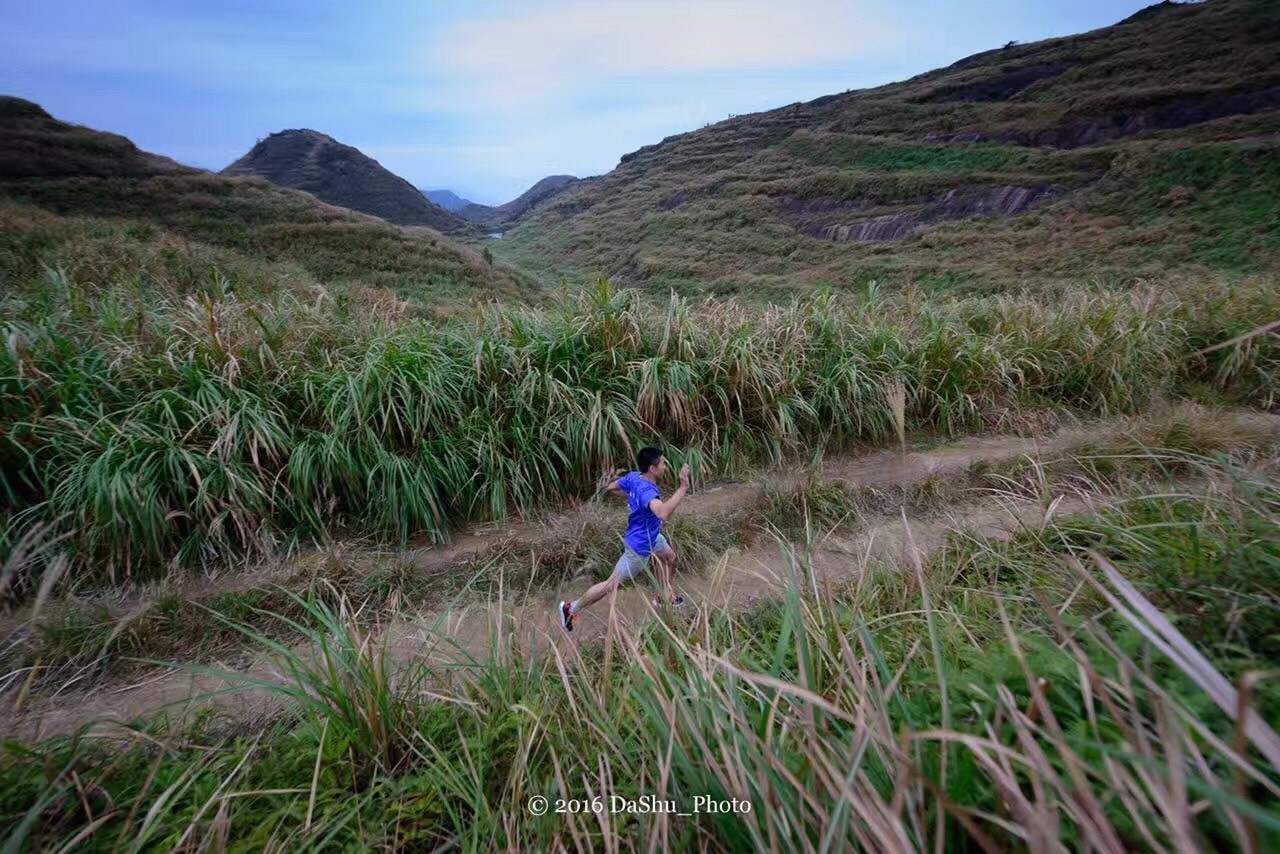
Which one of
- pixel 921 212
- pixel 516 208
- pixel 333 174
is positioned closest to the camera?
pixel 921 212

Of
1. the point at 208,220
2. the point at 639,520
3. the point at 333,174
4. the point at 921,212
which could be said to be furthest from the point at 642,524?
the point at 333,174

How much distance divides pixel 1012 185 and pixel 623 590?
30.4 m

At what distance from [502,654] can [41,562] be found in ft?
9.70

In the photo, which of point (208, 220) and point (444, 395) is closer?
point (444, 395)

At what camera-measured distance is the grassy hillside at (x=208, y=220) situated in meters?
11.5

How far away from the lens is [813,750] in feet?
3.13

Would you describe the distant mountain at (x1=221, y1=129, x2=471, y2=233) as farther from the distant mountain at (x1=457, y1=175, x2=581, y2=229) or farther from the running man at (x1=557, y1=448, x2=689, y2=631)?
the running man at (x1=557, y1=448, x2=689, y2=631)

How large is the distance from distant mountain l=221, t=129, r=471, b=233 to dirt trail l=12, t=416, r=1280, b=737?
48027mm

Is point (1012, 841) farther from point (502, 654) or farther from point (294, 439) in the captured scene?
point (294, 439)

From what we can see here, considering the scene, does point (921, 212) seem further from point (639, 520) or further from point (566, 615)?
point (566, 615)

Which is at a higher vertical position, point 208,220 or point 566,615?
point 208,220

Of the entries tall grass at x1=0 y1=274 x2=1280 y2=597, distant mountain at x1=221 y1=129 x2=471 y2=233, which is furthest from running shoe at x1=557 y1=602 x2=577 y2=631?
distant mountain at x1=221 y1=129 x2=471 y2=233

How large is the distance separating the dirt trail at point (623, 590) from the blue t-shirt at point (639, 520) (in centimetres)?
24

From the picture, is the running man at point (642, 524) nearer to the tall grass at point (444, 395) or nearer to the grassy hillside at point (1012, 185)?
the tall grass at point (444, 395)
